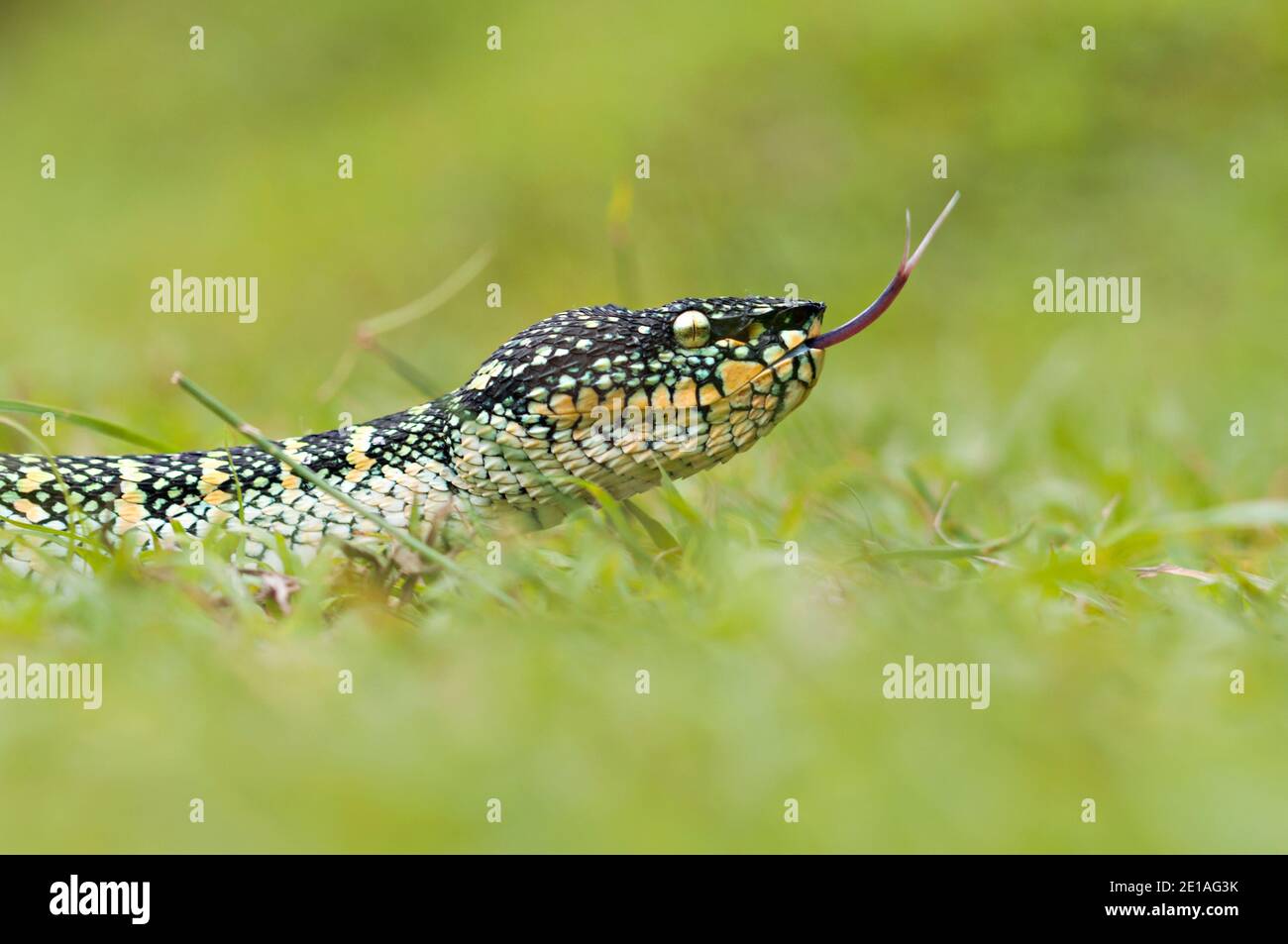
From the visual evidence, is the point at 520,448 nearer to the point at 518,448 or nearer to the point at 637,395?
the point at 518,448

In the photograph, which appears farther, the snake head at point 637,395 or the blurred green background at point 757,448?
the snake head at point 637,395

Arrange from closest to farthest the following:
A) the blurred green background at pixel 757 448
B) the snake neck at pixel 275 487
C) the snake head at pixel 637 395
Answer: the blurred green background at pixel 757 448, the snake head at pixel 637 395, the snake neck at pixel 275 487

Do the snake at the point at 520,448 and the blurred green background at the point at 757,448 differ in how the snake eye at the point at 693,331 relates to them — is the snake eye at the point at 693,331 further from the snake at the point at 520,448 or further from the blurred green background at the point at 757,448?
the blurred green background at the point at 757,448

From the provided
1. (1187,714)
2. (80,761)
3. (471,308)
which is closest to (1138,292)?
(471,308)

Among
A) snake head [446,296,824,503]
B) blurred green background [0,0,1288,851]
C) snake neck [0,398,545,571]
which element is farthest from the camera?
snake neck [0,398,545,571]

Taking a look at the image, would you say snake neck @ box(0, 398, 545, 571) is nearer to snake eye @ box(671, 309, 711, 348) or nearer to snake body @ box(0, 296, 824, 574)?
snake body @ box(0, 296, 824, 574)

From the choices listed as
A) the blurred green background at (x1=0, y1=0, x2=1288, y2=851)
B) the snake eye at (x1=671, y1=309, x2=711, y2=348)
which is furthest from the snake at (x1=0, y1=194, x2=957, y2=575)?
the blurred green background at (x1=0, y1=0, x2=1288, y2=851)

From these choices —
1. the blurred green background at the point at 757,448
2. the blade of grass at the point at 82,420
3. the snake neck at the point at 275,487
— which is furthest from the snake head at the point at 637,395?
the blade of grass at the point at 82,420
